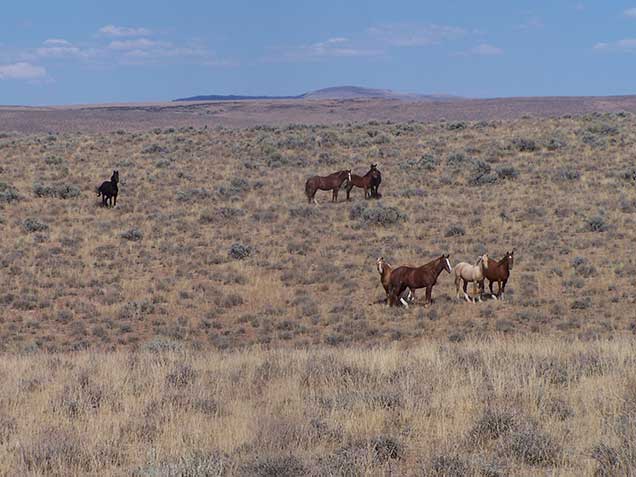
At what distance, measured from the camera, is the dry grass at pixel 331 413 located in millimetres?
5328

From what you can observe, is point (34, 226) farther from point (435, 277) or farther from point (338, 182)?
point (435, 277)

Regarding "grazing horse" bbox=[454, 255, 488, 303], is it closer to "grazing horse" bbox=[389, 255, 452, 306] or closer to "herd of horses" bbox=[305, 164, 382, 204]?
"grazing horse" bbox=[389, 255, 452, 306]

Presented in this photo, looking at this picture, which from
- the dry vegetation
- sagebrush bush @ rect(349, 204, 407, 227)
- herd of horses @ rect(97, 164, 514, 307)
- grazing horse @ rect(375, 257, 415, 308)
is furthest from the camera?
sagebrush bush @ rect(349, 204, 407, 227)

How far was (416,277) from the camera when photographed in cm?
1498

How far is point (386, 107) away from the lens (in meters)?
110

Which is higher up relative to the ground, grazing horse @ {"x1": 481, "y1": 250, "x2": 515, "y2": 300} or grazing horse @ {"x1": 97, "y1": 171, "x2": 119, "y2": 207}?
grazing horse @ {"x1": 97, "y1": 171, "x2": 119, "y2": 207}

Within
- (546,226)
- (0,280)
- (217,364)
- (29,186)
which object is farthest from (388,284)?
(29,186)

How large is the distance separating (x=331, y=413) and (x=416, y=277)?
863 centimetres

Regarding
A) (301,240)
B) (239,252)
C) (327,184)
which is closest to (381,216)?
(301,240)

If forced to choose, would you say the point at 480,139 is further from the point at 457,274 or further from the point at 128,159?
the point at 457,274

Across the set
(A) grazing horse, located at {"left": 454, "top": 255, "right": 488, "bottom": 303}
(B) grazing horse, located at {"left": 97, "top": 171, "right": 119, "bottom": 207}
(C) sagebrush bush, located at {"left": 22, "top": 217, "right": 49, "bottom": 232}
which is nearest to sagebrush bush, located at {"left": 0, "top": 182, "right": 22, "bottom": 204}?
(B) grazing horse, located at {"left": 97, "top": 171, "right": 119, "bottom": 207}

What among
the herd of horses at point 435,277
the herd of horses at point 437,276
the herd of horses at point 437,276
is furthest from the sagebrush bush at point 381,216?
the herd of horses at point 435,277

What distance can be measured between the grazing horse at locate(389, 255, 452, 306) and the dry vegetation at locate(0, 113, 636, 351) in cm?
41

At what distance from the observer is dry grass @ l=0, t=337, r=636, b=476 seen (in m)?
5.33
